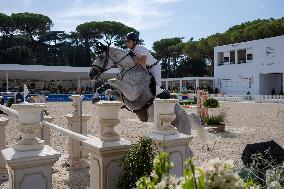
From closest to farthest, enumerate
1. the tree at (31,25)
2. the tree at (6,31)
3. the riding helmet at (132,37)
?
the riding helmet at (132,37) → the tree at (6,31) → the tree at (31,25)

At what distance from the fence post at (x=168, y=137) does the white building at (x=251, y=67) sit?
33.5 meters

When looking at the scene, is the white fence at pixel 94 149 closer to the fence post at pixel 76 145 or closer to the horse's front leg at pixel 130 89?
the horse's front leg at pixel 130 89

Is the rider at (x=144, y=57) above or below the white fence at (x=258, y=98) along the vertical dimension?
above

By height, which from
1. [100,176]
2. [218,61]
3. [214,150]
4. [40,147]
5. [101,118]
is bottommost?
[214,150]

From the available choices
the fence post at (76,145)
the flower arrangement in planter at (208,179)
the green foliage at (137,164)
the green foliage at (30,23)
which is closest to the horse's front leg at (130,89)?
the fence post at (76,145)

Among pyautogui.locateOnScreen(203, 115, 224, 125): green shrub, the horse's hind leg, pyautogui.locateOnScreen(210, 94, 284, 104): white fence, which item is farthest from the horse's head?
pyautogui.locateOnScreen(210, 94, 284, 104): white fence

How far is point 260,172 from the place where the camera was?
2312 millimetres

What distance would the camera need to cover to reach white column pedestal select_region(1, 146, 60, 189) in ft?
7.71

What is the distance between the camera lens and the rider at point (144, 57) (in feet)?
16.2

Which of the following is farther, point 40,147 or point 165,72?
point 165,72

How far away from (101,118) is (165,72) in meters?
58.1

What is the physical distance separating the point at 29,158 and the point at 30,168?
83 mm

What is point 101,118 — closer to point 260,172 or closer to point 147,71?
point 260,172

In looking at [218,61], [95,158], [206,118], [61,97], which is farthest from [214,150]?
[218,61]
